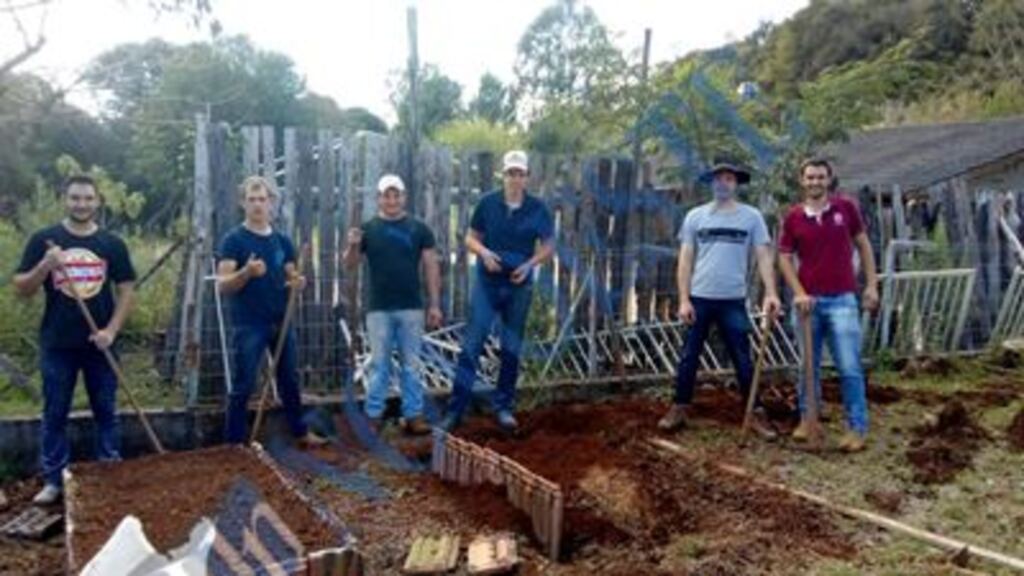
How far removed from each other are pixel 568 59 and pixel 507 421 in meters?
17.5

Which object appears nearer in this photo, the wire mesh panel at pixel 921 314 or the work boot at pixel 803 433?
the work boot at pixel 803 433

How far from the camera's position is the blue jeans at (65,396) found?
4.45 metres

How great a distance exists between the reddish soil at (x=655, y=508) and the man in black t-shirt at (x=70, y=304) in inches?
81.7

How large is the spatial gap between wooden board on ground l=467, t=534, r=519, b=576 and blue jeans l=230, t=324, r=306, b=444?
5.84 ft

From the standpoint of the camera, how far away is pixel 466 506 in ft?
14.0

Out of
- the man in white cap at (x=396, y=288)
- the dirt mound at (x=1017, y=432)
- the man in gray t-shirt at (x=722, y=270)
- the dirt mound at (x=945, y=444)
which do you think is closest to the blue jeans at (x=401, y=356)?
the man in white cap at (x=396, y=288)

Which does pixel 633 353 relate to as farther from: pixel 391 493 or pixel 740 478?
pixel 391 493

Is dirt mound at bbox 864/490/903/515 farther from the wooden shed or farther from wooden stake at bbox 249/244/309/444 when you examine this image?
the wooden shed

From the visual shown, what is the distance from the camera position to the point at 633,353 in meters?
6.85

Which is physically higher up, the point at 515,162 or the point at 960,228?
the point at 515,162

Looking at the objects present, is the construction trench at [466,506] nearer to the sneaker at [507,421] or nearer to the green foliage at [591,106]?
the sneaker at [507,421]

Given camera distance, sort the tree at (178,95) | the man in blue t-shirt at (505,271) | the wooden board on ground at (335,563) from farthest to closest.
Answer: the tree at (178,95) → the man in blue t-shirt at (505,271) → the wooden board on ground at (335,563)

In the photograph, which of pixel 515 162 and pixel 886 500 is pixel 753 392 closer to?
pixel 886 500

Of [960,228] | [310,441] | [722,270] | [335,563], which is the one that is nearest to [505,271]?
[722,270]
